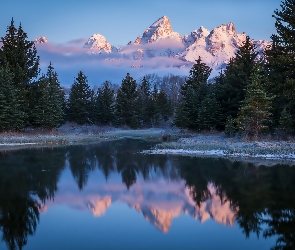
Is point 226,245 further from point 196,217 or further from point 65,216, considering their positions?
point 65,216

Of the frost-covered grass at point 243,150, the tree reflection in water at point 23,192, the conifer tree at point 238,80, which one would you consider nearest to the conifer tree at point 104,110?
the conifer tree at point 238,80

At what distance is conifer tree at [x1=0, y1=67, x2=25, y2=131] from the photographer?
4088cm

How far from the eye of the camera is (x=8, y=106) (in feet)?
136

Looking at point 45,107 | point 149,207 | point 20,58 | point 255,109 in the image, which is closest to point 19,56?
point 20,58

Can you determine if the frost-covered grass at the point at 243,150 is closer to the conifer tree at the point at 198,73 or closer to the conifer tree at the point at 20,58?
the conifer tree at the point at 20,58

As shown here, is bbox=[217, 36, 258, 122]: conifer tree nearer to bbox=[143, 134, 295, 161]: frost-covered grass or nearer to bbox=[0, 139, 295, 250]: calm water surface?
bbox=[143, 134, 295, 161]: frost-covered grass

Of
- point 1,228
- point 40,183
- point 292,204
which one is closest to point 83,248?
point 1,228

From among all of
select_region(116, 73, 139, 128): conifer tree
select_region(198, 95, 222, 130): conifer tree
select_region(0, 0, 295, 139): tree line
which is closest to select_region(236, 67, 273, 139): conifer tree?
select_region(0, 0, 295, 139): tree line

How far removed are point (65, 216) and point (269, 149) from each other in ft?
58.6

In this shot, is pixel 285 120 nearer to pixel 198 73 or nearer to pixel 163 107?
pixel 198 73

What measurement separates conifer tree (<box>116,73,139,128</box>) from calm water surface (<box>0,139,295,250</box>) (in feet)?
172

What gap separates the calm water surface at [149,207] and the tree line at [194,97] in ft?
40.7

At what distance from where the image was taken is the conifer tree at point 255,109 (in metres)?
29.6

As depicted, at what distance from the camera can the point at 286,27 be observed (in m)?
31.9
